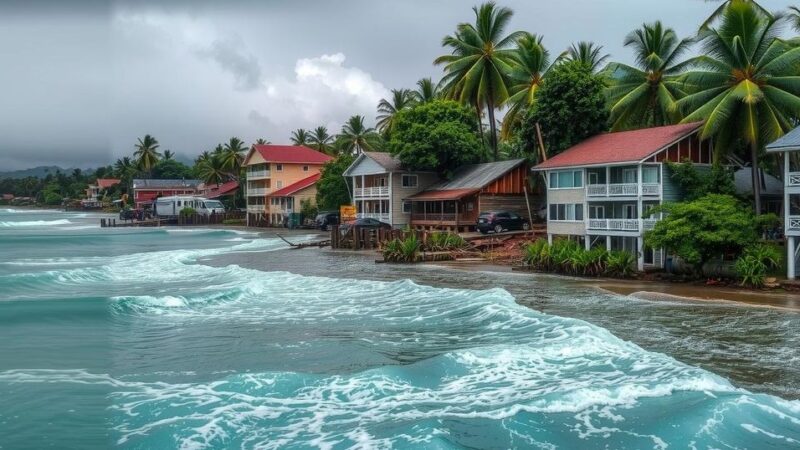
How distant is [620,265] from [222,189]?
7639cm

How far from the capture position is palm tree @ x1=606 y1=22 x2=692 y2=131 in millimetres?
36781

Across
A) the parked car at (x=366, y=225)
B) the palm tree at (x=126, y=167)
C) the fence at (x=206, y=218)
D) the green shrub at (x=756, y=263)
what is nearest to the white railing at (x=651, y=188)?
the green shrub at (x=756, y=263)

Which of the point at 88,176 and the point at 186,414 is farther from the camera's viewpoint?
the point at 88,176

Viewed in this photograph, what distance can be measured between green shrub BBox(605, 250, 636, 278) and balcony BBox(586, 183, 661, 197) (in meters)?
3.06

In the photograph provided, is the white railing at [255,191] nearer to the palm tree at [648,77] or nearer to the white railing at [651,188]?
the palm tree at [648,77]

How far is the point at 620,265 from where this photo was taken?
27891 millimetres

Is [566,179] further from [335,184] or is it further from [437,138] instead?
[335,184]

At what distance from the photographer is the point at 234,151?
3583 inches

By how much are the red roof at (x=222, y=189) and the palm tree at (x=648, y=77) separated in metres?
61.8

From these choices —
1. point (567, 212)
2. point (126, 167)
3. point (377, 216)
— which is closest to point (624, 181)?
point (567, 212)

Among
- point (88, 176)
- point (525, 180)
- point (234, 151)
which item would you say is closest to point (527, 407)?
point (525, 180)

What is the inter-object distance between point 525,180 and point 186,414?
37.1m

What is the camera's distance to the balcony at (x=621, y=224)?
28.9 m

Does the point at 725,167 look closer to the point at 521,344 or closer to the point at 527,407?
the point at 521,344
